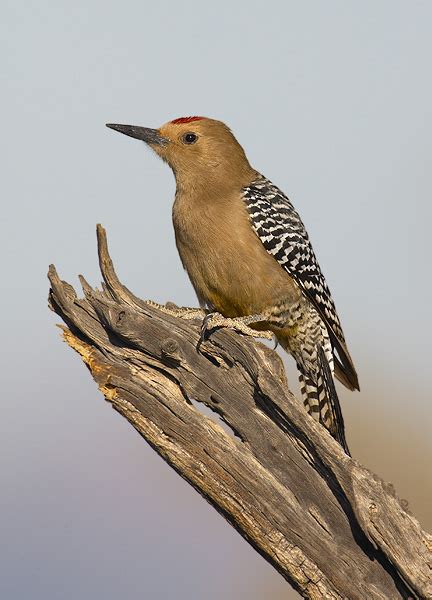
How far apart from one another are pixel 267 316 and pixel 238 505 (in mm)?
2288

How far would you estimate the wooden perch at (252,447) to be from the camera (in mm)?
5273

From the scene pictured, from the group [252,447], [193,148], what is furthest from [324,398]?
[193,148]

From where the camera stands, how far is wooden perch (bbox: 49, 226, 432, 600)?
208 inches

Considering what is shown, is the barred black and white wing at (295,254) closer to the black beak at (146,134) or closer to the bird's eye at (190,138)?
the bird's eye at (190,138)

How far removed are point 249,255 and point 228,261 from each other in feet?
0.66

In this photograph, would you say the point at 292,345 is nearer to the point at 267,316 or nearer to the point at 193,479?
the point at 267,316

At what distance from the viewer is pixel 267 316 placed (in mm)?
7461

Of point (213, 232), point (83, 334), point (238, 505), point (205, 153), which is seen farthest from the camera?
point (205, 153)

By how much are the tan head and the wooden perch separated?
2.09 m

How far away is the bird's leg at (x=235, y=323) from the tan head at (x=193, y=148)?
1368 mm

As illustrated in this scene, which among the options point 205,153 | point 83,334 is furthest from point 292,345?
point 83,334

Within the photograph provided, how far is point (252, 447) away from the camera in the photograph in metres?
5.82

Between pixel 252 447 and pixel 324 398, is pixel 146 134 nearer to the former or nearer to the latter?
pixel 324 398

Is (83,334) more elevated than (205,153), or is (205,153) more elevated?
(205,153)
